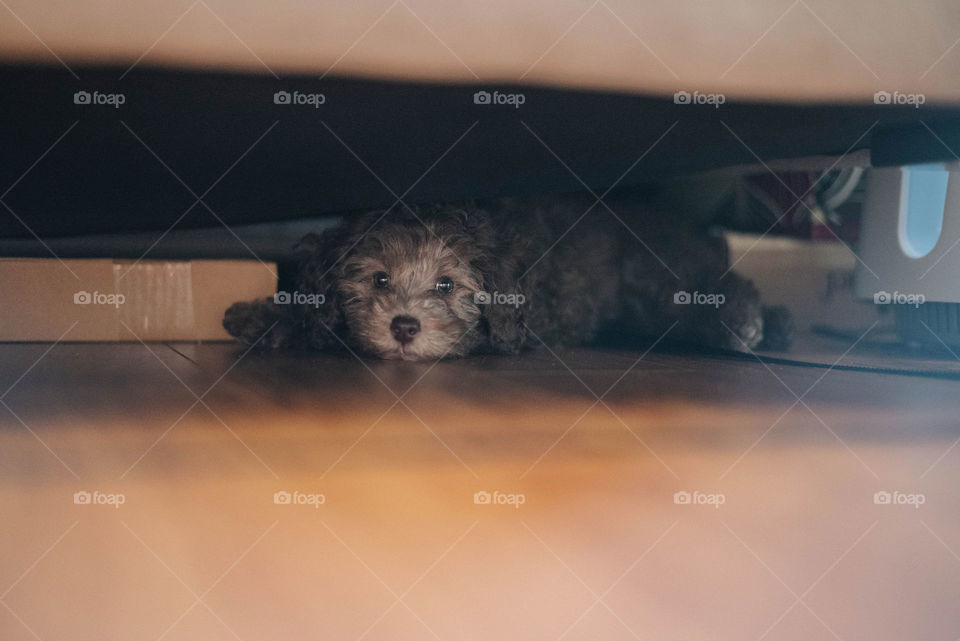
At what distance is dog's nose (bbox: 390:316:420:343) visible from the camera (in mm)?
2341

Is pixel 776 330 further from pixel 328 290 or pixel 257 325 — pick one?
pixel 257 325

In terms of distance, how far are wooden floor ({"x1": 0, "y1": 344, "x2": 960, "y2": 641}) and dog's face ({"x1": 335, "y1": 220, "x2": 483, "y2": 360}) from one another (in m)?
0.76

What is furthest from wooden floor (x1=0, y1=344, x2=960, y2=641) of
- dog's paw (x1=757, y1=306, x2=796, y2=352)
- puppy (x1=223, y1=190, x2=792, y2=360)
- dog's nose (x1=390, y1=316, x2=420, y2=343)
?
dog's paw (x1=757, y1=306, x2=796, y2=352)

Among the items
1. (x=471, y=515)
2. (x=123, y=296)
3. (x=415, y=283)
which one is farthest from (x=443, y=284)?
(x=471, y=515)

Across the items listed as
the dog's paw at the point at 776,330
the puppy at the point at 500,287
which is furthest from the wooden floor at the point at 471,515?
the dog's paw at the point at 776,330

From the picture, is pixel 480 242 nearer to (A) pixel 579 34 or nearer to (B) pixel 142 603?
(A) pixel 579 34

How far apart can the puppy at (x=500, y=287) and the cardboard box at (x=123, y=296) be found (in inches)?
6.0

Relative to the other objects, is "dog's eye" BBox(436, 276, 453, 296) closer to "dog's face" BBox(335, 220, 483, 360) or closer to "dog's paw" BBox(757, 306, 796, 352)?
"dog's face" BBox(335, 220, 483, 360)

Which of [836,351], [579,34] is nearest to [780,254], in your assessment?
[836,351]

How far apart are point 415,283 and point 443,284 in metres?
0.09

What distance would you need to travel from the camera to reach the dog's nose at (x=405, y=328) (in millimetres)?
2341

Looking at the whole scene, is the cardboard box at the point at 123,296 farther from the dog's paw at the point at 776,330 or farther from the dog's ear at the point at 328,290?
the dog's paw at the point at 776,330

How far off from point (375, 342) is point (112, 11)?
1330 mm

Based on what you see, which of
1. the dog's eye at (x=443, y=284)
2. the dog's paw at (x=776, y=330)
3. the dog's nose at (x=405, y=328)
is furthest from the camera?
the dog's paw at (x=776, y=330)
